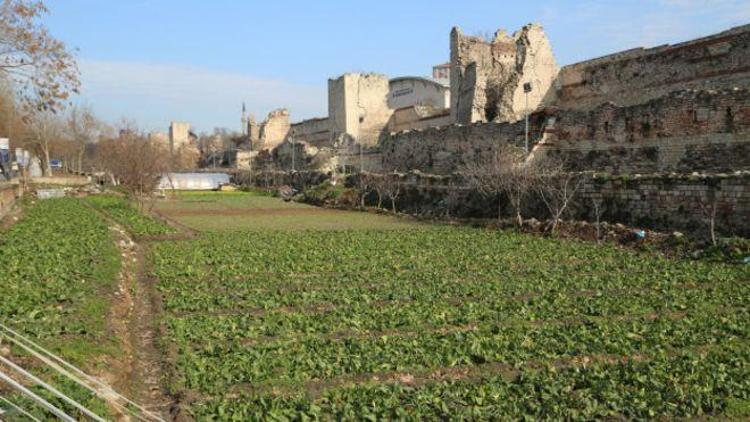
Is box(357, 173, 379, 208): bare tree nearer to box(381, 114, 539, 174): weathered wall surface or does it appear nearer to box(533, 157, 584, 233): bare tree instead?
box(381, 114, 539, 174): weathered wall surface

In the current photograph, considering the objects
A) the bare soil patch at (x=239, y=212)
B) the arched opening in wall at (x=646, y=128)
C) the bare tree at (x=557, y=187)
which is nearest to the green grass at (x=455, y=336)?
the bare tree at (x=557, y=187)

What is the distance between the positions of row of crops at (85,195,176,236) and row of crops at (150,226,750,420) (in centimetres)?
658

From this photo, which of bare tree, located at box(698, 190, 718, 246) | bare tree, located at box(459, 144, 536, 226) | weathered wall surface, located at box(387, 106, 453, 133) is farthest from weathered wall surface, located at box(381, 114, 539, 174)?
bare tree, located at box(698, 190, 718, 246)

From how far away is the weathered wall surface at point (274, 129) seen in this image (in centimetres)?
8106

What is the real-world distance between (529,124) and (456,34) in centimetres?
1281

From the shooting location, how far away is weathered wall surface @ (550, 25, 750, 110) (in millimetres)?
27156

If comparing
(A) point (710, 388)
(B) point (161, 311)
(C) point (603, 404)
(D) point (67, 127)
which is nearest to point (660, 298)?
(A) point (710, 388)

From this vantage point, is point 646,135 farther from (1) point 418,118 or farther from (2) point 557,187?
(1) point 418,118

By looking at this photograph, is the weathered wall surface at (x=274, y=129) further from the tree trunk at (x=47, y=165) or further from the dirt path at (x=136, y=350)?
the dirt path at (x=136, y=350)

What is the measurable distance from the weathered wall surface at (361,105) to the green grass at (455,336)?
4918cm

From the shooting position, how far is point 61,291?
392 inches

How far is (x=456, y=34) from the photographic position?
3994cm

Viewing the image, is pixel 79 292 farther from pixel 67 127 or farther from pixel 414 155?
pixel 67 127

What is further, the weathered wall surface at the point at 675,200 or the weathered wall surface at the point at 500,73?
the weathered wall surface at the point at 500,73
